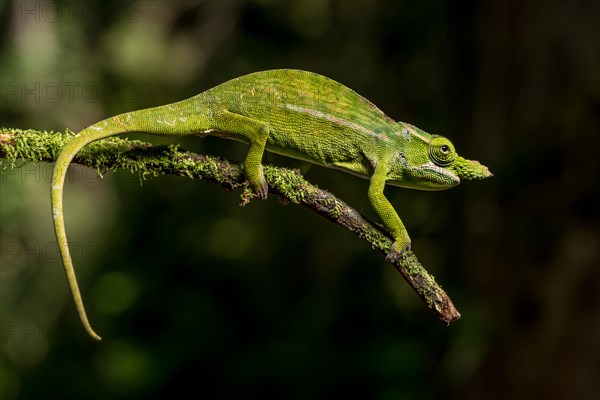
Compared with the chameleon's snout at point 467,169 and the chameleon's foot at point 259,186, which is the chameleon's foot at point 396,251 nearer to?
the chameleon's snout at point 467,169

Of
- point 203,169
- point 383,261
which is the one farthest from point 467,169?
point 383,261

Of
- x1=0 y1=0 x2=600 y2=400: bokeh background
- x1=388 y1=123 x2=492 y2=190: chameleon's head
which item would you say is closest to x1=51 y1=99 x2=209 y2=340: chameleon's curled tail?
x1=388 y1=123 x2=492 y2=190: chameleon's head

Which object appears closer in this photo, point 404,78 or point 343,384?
point 343,384

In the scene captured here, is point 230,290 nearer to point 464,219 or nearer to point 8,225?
point 464,219

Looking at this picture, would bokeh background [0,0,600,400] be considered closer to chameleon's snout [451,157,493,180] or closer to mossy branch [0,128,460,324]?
chameleon's snout [451,157,493,180]

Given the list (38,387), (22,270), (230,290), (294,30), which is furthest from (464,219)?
(22,270)

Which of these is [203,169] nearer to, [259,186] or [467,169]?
[259,186]
